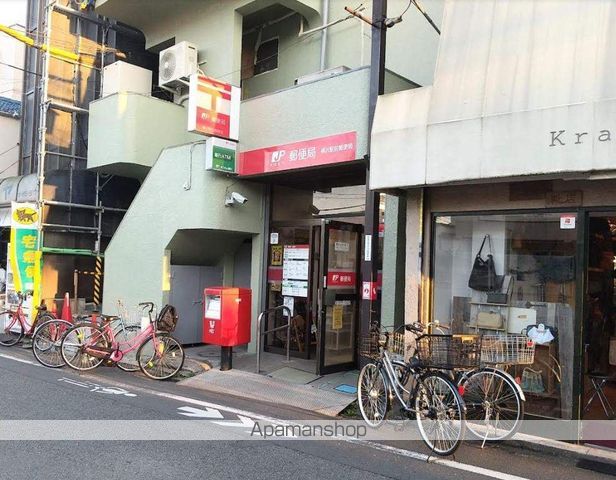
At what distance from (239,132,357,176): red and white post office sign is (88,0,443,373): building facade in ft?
0.07

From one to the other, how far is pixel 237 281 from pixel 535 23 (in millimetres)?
7950

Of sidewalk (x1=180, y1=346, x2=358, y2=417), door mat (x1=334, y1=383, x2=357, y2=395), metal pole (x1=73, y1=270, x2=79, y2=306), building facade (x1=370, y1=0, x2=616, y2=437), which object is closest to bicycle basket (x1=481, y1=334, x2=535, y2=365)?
building facade (x1=370, y1=0, x2=616, y2=437)

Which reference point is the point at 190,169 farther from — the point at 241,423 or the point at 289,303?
the point at 241,423

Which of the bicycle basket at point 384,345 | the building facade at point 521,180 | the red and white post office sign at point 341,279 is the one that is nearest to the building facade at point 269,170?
the red and white post office sign at point 341,279

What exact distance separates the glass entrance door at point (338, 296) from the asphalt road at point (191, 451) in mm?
1952

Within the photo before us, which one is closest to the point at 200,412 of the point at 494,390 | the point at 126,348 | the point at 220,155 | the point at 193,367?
the point at 193,367

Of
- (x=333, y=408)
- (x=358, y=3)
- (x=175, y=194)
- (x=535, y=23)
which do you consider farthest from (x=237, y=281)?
(x=535, y=23)

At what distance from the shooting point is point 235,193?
10258 millimetres

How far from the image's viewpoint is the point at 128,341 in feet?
31.1

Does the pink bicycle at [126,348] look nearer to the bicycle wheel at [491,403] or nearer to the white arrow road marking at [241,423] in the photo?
the white arrow road marking at [241,423]

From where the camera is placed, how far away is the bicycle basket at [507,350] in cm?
589

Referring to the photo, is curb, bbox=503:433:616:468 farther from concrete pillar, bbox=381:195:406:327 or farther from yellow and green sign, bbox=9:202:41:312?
yellow and green sign, bbox=9:202:41:312

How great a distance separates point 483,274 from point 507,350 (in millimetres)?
1335

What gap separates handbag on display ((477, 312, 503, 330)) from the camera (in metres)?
6.82
